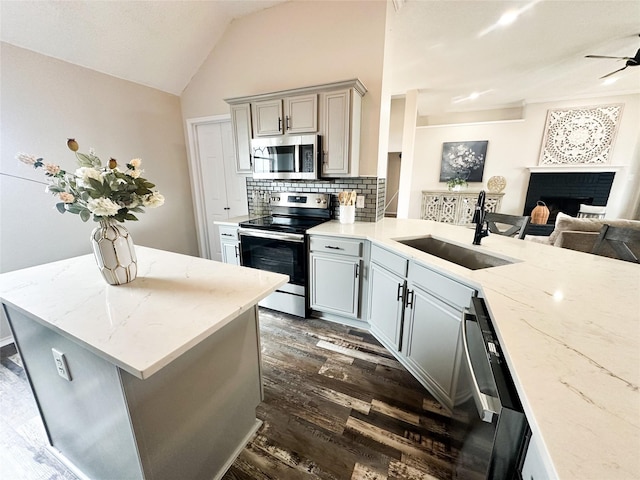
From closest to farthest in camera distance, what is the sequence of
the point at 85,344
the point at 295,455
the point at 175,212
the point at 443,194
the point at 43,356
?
the point at 85,344, the point at 43,356, the point at 295,455, the point at 175,212, the point at 443,194

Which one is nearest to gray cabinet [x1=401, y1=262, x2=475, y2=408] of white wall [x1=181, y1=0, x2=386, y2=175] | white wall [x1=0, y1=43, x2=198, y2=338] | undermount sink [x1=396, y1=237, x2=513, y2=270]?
undermount sink [x1=396, y1=237, x2=513, y2=270]

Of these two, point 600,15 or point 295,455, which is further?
point 600,15

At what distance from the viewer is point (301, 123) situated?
241cm

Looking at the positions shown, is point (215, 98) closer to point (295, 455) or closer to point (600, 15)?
point (295, 455)

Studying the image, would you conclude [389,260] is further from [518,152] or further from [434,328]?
[518,152]

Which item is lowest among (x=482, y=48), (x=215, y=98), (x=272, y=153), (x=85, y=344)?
(x=85, y=344)

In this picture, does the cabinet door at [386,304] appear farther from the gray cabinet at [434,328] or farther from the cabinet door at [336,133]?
the cabinet door at [336,133]

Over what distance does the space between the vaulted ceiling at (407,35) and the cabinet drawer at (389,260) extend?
1.79 metres

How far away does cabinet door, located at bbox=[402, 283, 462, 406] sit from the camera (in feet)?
4.66

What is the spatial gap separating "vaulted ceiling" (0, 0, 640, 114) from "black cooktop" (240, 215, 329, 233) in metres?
1.63

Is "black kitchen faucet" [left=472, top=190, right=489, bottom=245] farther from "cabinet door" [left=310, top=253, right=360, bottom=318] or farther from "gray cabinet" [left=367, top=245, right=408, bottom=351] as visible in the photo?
"cabinet door" [left=310, top=253, right=360, bottom=318]

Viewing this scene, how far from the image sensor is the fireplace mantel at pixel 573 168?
4.90 m

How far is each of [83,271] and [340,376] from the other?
172 cm

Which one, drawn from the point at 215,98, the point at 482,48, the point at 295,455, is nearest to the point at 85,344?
the point at 295,455
